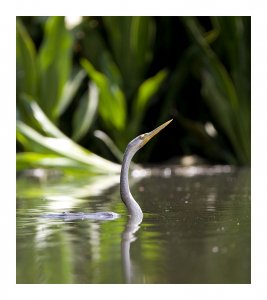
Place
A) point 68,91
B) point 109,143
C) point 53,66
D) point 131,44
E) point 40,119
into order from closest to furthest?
1. point 40,119
2. point 109,143
3. point 53,66
4. point 68,91
5. point 131,44

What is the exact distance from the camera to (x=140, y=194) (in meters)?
7.45

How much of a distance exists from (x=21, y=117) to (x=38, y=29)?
2077 mm

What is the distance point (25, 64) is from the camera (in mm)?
11148

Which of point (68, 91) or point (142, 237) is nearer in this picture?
point (142, 237)

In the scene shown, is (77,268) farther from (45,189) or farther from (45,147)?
(45,147)

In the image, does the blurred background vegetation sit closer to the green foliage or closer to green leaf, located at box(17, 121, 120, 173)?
the green foliage

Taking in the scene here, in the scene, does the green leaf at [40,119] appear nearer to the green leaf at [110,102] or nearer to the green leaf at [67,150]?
the green leaf at [67,150]

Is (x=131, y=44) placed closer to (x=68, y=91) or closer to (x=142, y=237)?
(x=68, y=91)

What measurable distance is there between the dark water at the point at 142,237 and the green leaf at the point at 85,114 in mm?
2985

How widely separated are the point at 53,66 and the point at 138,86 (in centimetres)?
132

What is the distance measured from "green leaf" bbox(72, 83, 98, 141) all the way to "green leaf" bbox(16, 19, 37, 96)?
2.22 ft

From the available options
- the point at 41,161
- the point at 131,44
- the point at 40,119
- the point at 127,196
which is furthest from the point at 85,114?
the point at 127,196

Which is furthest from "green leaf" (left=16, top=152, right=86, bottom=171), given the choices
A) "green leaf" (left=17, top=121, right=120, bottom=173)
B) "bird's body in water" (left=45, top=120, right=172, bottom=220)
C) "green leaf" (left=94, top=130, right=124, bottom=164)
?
"bird's body in water" (left=45, top=120, right=172, bottom=220)
